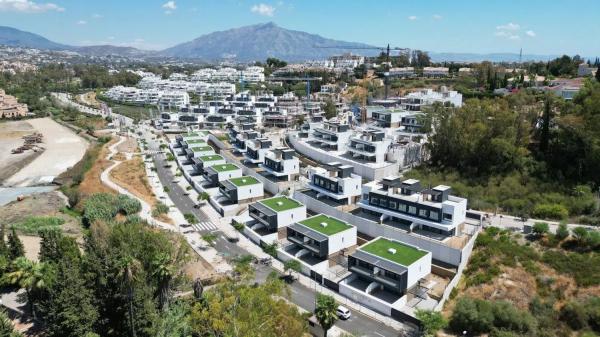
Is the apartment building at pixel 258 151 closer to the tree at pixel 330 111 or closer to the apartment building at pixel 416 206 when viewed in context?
the apartment building at pixel 416 206

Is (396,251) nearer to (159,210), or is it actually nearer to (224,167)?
(159,210)

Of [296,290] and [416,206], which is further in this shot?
[416,206]

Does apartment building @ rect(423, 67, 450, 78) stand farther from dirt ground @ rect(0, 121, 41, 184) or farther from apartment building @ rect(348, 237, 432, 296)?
dirt ground @ rect(0, 121, 41, 184)

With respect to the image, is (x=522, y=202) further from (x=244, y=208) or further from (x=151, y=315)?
(x=151, y=315)

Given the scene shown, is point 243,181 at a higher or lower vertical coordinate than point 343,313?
higher

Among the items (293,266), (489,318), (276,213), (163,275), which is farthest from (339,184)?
(163,275)

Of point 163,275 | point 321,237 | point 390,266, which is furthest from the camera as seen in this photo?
point 321,237

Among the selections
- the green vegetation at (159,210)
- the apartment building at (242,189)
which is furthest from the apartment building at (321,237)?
the green vegetation at (159,210)
